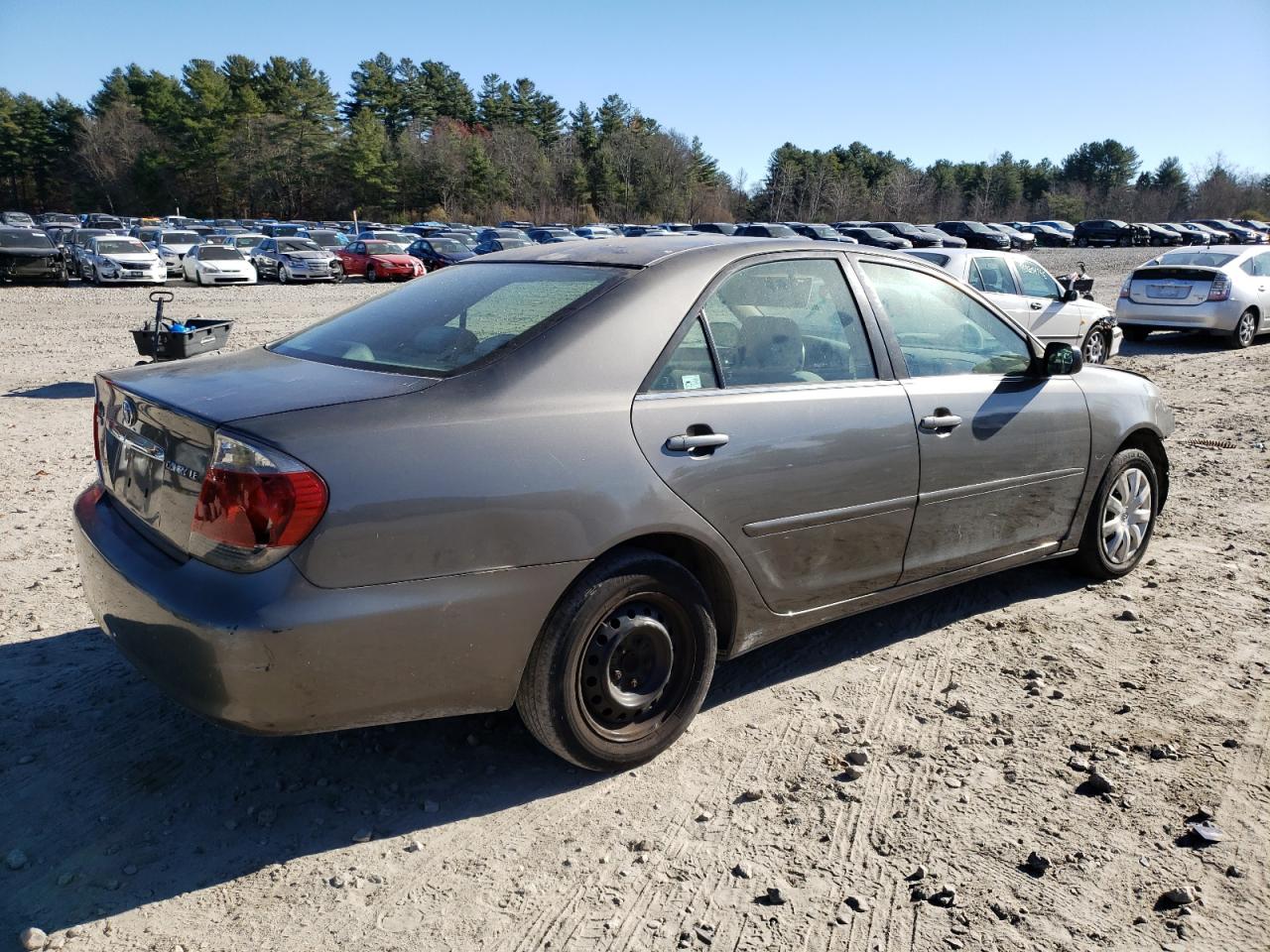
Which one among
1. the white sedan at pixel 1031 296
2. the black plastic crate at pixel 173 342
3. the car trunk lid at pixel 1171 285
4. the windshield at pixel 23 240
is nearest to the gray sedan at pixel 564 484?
the black plastic crate at pixel 173 342

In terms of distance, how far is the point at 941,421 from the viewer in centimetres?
390

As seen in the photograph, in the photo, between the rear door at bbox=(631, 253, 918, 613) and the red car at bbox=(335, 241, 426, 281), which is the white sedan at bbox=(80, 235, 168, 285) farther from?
the rear door at bbox=(631, 253, 918, 613)

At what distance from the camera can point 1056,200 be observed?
319 feet

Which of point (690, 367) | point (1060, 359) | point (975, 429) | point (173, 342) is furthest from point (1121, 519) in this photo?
point (173, 342)

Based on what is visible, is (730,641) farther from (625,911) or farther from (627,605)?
(625,911)

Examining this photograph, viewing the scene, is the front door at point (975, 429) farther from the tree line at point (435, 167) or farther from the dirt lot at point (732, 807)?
the tree line at point (435, 167)

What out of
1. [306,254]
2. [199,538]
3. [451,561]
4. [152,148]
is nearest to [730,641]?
[451,561]

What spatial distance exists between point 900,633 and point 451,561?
2.53 metres

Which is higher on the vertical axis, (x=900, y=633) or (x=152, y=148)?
(x=152, y=148)

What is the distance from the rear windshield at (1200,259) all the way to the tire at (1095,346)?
150 inches

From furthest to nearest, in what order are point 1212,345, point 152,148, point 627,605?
point 152,148 → point 1212,345 → point 627,605

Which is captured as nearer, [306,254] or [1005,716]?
[1005,716]

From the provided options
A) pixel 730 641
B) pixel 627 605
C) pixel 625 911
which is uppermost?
pixel 627 605

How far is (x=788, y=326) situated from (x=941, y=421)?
763mm
